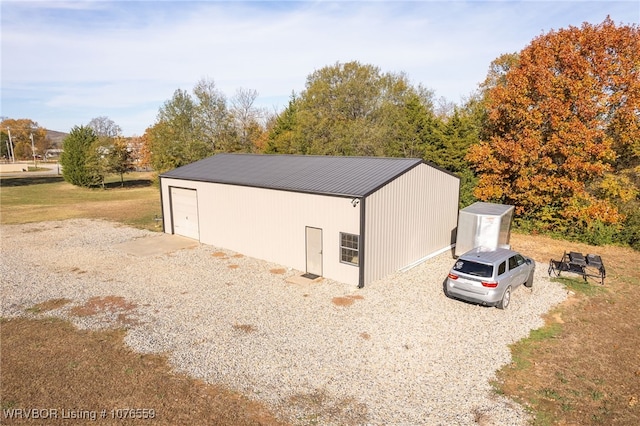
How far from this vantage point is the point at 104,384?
8.56 meters

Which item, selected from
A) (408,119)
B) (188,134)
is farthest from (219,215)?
(188,134)

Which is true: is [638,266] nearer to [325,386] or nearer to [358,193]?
[358,193]

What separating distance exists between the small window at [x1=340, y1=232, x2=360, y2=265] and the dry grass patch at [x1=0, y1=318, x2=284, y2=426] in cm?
736

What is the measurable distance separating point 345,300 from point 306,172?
280 inches

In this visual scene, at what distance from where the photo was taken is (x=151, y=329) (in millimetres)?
11141

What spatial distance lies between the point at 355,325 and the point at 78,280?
442 inches

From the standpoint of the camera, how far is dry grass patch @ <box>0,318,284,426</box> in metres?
7.67

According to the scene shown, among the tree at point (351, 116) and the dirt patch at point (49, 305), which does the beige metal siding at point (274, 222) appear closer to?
the dirt patch at point (49, 305)

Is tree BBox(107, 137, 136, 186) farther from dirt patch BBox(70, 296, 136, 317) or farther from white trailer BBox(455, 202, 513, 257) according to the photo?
white trailer BBox(455, 202, 513, 257)

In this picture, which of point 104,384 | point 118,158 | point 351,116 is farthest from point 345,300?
point 118,158

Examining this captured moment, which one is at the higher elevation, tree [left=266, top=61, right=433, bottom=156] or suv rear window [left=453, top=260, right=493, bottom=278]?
tree [left=266, top=61, right=433, bottom=156]

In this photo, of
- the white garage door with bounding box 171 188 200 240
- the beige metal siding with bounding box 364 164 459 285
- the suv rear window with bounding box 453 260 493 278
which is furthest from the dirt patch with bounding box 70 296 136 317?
the suv rear window with bounding box 453 260 493 278

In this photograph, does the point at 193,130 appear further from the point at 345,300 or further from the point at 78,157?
the point at 345,300

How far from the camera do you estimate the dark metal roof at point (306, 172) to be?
1523cm
